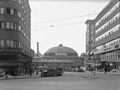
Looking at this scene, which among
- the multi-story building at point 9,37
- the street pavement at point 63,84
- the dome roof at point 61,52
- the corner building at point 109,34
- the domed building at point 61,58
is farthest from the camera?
the dome roof at point 61,52

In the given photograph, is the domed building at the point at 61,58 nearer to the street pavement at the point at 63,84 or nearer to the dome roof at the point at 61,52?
the dome roof at the point at 61,52

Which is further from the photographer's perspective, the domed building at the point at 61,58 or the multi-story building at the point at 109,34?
the domed building at the point at 61,58

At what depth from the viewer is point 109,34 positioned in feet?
292

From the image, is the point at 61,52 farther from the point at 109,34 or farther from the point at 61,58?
the point at 109,34

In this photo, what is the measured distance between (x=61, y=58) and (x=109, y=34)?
296 ft

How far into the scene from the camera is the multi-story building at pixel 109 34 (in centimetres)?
7994

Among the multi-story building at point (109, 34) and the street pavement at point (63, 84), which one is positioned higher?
the multi-story building at point (109, 34)

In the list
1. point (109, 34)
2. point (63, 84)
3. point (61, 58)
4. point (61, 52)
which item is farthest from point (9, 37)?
point (61, 52)

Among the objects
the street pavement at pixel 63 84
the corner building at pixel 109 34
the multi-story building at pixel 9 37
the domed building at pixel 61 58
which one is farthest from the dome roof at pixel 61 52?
the street pavement at pixel 63 84

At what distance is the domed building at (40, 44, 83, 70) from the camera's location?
552ft

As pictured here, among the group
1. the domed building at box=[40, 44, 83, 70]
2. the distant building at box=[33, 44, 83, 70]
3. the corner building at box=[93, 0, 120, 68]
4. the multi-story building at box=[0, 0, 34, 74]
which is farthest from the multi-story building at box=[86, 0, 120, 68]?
the domed building at box=[40, 44, 83, 70]

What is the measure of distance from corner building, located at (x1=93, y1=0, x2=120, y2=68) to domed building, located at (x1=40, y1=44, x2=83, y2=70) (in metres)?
57.3

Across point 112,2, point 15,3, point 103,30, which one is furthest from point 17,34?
point 103,30

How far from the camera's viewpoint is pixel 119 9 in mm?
76938
